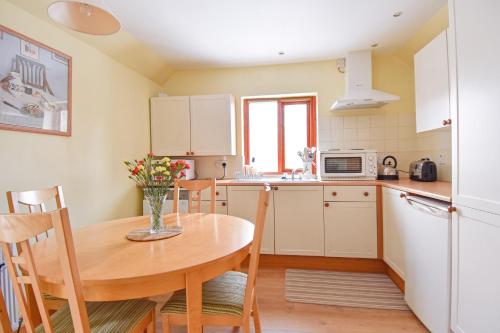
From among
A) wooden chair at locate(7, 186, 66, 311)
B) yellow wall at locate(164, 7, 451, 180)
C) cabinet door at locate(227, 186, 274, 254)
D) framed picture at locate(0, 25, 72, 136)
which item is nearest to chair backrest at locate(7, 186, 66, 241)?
wooden chair at locate(7, 186, 66, 311)

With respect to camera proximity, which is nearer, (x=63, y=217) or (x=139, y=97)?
(x=63, y=217)

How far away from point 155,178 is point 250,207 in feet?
4.97

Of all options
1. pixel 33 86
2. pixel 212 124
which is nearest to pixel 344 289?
pixel 212 124

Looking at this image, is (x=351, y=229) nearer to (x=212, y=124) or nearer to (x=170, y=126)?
(x=212, y=124)

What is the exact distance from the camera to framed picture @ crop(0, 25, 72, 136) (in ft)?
4.97

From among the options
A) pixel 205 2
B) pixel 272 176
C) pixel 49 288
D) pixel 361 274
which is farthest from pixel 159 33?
pixel 361 274

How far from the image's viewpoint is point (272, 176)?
324 cm

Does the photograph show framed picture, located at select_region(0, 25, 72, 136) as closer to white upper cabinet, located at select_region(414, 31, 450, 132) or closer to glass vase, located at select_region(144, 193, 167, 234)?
glass vase, located at select_region(144, 193, 167, 234)

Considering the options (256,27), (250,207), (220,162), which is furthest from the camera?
(220,162)

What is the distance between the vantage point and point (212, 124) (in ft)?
9.91

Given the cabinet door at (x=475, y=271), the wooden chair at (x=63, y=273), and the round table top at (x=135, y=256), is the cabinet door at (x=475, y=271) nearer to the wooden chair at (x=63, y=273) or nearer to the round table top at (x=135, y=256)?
the round table top at (x=135, y=256)

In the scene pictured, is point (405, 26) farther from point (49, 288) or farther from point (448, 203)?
point (49, 288)

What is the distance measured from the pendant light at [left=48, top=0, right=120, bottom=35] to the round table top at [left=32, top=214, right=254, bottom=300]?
1.03 meters

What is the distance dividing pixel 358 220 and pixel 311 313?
1.05 m
